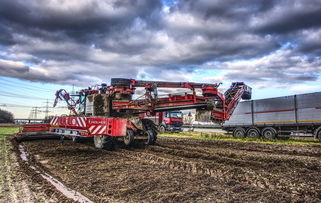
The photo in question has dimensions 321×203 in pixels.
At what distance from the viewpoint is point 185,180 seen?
5281 millimetres

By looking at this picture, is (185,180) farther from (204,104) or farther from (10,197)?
(204,104)

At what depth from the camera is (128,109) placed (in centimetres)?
1186

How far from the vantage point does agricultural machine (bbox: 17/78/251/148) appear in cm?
973

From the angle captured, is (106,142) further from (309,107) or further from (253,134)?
(309,107)

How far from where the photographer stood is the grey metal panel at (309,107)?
1529 cm

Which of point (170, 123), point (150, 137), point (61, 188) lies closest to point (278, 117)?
point (150, 137)

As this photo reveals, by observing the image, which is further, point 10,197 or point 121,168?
point 121,168

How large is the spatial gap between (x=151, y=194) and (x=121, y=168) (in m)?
2.28

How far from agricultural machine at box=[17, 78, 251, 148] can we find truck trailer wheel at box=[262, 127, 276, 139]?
24.4 ft

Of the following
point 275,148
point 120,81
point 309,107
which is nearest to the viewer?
point 120,81

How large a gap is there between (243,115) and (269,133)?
259cm

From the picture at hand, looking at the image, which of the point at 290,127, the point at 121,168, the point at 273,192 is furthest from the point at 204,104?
the point at 290,127

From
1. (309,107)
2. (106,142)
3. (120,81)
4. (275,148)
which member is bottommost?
(275,148)

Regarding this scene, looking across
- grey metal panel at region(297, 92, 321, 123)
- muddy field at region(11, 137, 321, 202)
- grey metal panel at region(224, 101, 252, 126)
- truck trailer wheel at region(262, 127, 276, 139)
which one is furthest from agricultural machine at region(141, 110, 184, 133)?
muddy field at region(11, 137, 321, 202)
